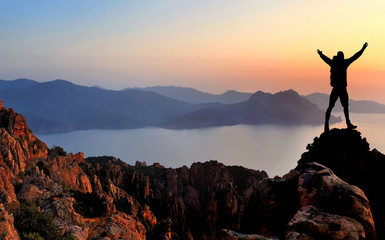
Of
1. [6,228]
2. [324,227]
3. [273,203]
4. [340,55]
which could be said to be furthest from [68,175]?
[324,227]

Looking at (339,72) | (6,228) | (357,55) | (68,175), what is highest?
(357,55)

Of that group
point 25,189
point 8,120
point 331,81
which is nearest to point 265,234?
point 331,81

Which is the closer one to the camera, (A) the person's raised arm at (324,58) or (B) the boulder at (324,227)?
(B) the boulder at (324,227)

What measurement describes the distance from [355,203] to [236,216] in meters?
75.5

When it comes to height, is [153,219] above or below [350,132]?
below

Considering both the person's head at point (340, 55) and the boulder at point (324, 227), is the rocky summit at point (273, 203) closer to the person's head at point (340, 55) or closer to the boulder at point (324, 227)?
the boulder at point (324, 227)

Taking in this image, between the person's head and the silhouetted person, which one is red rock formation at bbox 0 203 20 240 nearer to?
the silhouetted person

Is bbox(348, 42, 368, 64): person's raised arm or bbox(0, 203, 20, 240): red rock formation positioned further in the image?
bbox(348, 42, 368, 64): person's raised arm

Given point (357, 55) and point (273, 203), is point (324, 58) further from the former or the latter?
point (273, 203)

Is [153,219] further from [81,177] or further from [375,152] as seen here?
[375,152]

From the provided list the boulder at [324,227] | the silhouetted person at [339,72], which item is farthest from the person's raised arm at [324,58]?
the boulder at [324,227]

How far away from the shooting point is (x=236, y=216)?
80938mm

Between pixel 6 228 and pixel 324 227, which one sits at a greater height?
pixel 324 227

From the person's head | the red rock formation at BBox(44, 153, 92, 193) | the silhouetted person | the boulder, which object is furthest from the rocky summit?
the person's head
